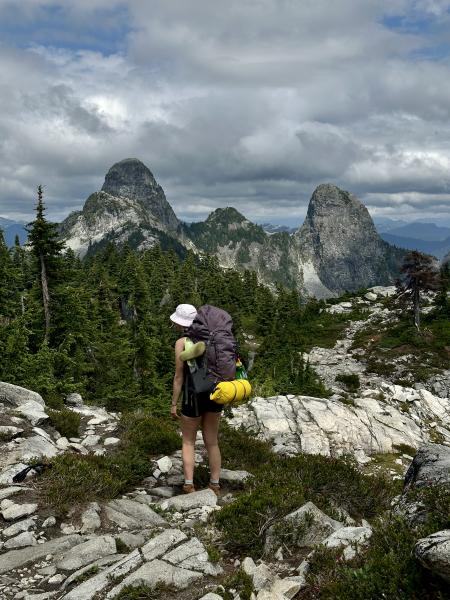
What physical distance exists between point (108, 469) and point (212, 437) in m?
2.03

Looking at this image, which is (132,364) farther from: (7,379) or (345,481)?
(345,481)

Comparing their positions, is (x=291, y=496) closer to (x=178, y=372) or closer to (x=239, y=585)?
(x=239, y=585)

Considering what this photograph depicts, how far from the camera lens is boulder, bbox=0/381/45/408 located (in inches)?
434

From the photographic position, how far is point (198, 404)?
736cm

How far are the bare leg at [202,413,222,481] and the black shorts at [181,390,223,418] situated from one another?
0.47 feet

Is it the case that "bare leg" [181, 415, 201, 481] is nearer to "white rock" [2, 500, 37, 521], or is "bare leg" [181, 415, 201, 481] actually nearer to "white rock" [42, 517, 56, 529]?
"white rock" [42, 517, 56, 529]

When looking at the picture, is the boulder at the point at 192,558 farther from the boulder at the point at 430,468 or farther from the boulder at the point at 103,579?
the boulder at the point at 430,468

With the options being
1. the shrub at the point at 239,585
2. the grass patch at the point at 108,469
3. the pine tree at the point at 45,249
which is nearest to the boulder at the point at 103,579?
the shrub at the point at 239,585

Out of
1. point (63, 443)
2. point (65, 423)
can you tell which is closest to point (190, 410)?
point (63, 443)

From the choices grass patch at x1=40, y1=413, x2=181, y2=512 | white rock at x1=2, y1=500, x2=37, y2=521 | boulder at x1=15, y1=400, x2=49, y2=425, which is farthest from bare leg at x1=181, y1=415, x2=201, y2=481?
boulder at x1=15, y1=400, x2=49, y2=425

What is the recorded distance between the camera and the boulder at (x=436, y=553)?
3471 mm

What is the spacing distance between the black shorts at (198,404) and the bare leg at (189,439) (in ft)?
0.50

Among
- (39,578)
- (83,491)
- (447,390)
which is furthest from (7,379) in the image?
(447,390)

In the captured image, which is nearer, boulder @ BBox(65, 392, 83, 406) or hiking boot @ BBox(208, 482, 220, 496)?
hiking boot @ BBox(208, 482, 220, 496)
